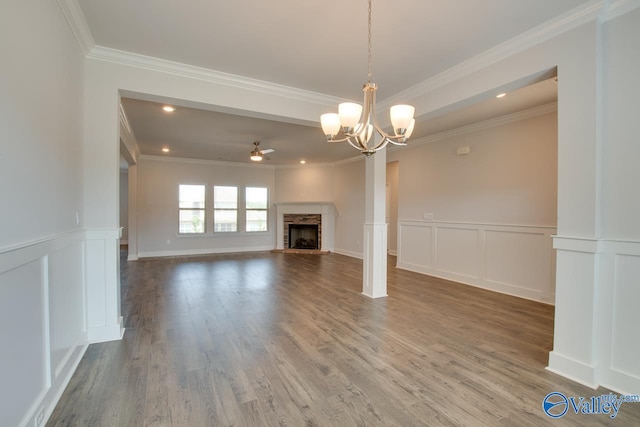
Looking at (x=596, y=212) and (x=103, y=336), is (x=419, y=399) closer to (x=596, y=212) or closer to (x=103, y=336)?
(x=596, y=212)

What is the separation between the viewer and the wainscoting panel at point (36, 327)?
138 cm

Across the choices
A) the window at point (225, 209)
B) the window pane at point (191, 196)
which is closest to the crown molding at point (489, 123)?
the window at point (225, 209)

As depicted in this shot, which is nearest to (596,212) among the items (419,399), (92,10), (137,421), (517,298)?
(419,399)

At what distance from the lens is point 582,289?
2.23 metres

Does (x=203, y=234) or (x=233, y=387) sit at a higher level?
(x=203, y=234)

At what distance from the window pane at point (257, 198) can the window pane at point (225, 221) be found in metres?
0.58

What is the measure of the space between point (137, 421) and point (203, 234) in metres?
7.19

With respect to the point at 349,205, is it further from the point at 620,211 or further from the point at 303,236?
the point at 620,211

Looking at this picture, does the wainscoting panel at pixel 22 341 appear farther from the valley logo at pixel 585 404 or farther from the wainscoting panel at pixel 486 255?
the wainscoting panel at pixel 486 255

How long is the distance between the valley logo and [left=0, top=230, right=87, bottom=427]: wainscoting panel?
9.63 ft

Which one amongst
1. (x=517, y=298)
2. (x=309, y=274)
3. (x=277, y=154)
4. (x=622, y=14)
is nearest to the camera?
(x=622, y=14)

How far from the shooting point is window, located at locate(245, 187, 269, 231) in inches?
362

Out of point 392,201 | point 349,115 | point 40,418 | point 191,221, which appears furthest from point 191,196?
point 349,115

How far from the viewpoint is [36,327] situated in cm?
167
